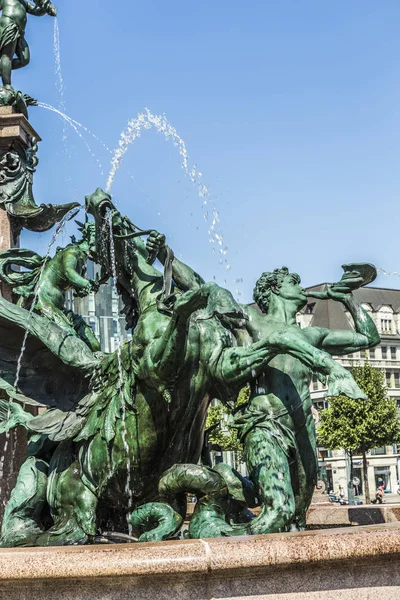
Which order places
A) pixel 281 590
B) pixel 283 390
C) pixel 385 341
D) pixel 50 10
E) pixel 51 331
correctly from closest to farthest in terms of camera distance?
1. pixel 281 590
2. pixel 283 390
3. pixel 51 331
4. pixel 50 10
5. pixel 385 341

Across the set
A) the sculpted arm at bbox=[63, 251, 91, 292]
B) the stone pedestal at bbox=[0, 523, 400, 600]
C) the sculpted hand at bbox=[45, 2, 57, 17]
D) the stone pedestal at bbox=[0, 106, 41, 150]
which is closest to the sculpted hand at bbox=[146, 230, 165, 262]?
the sculpted arm at bbox=[63, 251, 91, 292]

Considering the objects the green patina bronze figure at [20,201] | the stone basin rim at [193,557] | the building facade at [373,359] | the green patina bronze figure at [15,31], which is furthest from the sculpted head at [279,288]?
the building facade at [373,359]

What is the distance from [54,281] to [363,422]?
123 feet

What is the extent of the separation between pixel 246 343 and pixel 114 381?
3.72 feet

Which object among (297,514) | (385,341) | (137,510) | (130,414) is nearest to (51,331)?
(130,414)

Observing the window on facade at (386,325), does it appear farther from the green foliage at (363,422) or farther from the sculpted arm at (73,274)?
the sculpted arm at (73,274)

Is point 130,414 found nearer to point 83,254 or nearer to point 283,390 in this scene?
point 283,390

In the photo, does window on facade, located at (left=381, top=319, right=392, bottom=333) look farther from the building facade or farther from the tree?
the tree

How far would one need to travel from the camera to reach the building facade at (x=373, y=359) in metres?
64.6

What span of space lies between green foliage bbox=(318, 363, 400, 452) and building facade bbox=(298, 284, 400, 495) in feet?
40.4

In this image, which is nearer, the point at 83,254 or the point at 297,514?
the point at 297,514

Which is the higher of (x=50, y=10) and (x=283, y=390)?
(x=50, y=10)

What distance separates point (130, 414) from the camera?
22.2 ft

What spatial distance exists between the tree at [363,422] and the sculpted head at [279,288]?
36956mm
